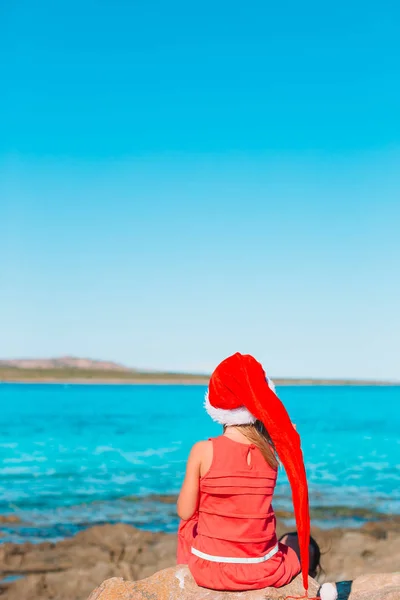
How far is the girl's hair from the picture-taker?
4.66 m

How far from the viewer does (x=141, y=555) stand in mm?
11102

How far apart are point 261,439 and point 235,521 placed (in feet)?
1.85

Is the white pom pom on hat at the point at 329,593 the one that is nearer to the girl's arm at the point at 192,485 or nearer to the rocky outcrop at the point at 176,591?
the rocky outcrop at the point at 176,591

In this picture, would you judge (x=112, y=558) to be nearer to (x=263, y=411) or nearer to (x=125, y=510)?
(x=125, y=510)

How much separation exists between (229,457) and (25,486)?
16383mm

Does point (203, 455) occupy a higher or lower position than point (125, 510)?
higher

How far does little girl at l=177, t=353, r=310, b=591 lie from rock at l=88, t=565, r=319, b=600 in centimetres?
6

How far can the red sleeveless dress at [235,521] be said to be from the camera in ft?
15.0

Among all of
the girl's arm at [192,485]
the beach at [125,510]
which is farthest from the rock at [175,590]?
the beach at [125,510]

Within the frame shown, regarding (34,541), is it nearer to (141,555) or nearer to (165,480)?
(141,555)

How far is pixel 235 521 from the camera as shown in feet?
15.0

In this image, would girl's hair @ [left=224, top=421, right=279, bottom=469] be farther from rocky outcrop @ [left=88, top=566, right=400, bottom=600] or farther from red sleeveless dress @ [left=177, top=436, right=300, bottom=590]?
rocky outcrop @ [left=88, top=566, right=400, bottom=600]

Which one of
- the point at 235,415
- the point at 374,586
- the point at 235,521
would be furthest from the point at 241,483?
the point at 374,586

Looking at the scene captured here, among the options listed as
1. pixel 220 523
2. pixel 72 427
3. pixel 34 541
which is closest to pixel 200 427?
pixel 72 427
